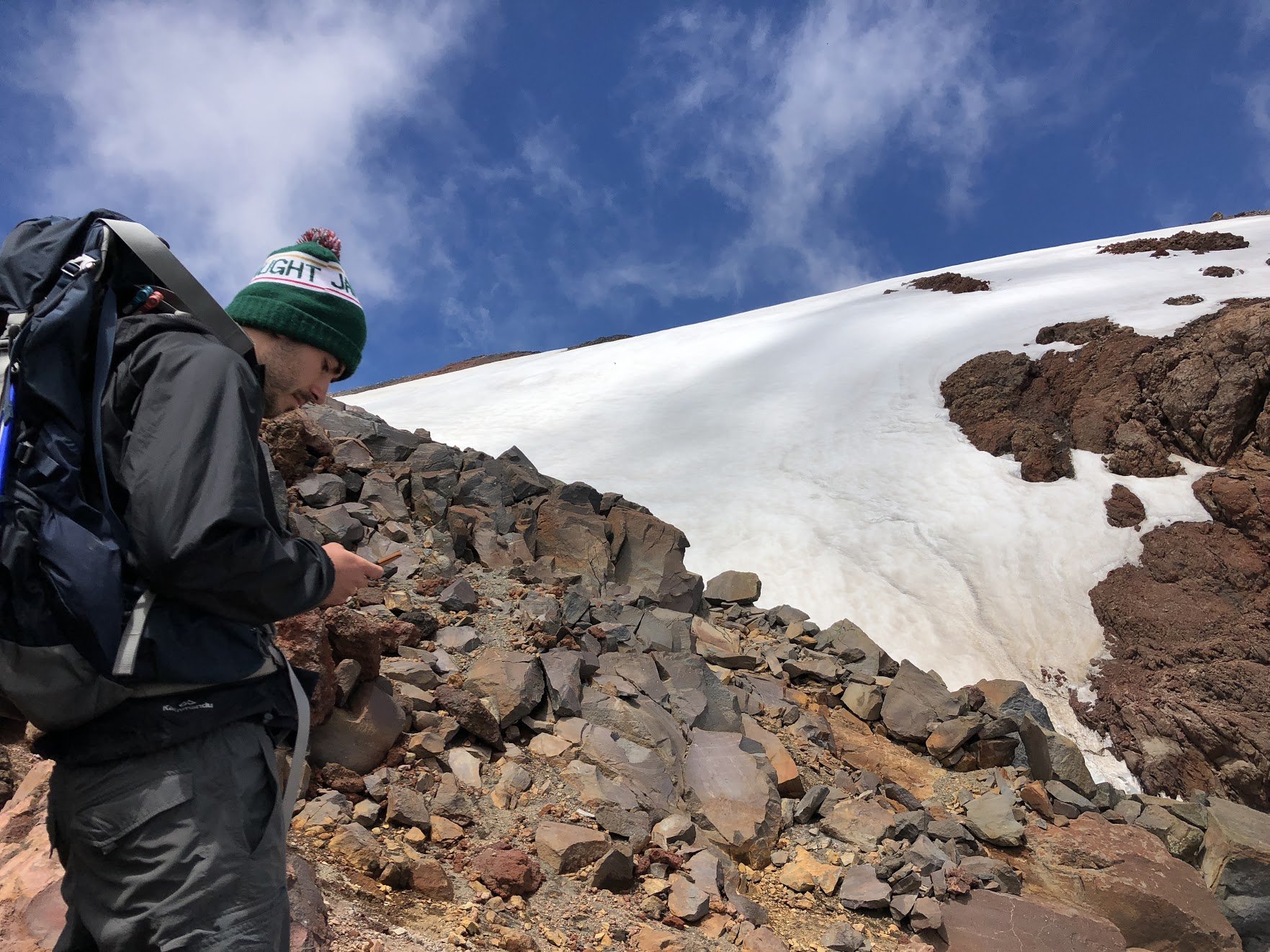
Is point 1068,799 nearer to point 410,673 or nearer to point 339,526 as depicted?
point 410,673

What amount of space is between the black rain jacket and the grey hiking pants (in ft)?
0.20

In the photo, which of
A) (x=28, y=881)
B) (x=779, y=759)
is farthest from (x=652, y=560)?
(x=28, y=881)

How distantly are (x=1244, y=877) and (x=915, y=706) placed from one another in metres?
3.19

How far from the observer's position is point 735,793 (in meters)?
5.93

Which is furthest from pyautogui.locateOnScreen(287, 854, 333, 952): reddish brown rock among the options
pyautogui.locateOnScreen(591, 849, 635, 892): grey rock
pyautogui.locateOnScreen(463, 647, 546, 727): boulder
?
pyautogui.locateOnScreen(463, 647, 546, 727): boulder

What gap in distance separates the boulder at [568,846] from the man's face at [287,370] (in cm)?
347

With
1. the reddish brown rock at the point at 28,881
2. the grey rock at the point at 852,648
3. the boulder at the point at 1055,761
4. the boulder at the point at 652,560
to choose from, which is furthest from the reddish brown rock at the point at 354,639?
the boulder at the point at 1055,761

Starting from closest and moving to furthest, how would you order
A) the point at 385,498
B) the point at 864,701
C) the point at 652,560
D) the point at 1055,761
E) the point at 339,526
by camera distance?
the point at 339,526
the point at 1055,761
the point at 385,498
the point at 864,701
the point at 652,560

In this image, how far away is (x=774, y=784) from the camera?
20.5 ft

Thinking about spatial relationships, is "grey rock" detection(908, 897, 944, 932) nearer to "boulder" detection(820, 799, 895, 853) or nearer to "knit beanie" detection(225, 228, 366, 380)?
"boulder" detection(820, 799, 895, 853)

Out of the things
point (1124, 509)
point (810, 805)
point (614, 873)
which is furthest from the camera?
point (1124, 509)

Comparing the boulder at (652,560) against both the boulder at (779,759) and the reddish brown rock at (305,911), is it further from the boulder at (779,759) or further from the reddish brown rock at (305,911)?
the reddish brown rock at (305,911)

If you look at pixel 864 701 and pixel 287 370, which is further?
pixel 864 701

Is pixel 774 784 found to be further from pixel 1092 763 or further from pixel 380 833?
pixel 1092 763
